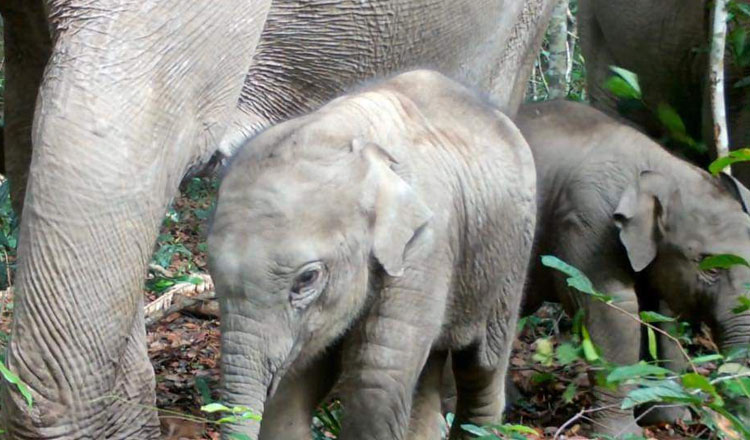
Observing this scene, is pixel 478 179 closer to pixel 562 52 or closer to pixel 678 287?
pixel 678 287

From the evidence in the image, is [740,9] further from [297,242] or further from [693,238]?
[297,242]

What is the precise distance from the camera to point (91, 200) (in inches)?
137

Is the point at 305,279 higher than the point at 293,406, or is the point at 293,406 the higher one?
the point at 305,279

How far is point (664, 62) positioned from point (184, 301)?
2599 mm

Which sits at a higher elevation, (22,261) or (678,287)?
(22,261)

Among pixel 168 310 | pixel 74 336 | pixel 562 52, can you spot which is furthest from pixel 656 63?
pixel 74 336

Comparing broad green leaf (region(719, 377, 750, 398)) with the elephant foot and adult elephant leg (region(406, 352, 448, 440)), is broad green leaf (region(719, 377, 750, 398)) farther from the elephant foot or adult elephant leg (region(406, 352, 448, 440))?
the elephant foot

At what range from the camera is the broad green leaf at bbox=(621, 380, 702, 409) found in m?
3.48

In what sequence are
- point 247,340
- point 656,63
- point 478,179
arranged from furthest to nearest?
point 656,63, point 478,179, point 247,340

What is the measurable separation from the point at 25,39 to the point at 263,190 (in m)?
1.41

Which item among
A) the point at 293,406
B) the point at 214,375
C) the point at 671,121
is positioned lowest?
the point at 214,375

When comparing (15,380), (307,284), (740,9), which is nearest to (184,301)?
(740,9)

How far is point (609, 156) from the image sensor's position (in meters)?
5.59

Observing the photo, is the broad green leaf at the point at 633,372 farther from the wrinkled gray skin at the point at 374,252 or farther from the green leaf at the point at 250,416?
the green leaf at the point at 250,416
